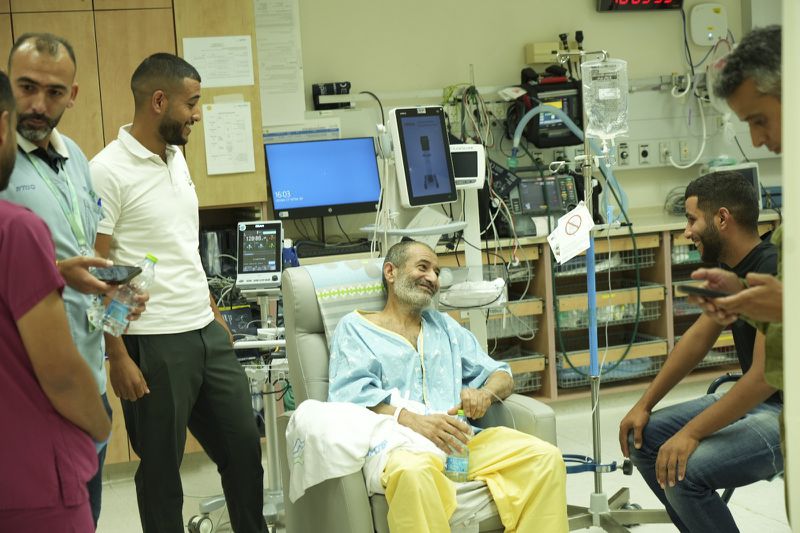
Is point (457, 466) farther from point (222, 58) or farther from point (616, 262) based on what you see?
point (616, 262)

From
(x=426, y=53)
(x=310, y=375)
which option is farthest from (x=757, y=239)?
(x=426, y=53)

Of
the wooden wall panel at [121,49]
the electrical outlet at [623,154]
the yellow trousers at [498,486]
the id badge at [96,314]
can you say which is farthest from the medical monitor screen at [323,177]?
the id badge at [96,314]

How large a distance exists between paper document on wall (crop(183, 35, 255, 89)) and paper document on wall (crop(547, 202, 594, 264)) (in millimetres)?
1854

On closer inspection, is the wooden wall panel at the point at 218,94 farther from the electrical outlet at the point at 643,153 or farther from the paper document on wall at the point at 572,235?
the electrical outlet at the point at 643,153

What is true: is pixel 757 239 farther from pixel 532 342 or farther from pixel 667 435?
pixel 532 342

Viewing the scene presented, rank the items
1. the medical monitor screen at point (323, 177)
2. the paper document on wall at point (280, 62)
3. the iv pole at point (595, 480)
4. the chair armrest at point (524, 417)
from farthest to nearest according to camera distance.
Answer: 1. the paper document on wall at point (280, 62)
2. the medical monitor screen at point (323, 177)
3. the iv pole at point (595, 480)
4. the chair armrest at point (524, 417)

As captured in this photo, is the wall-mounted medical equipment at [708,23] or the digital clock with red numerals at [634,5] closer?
the digital clock with red numerals at [634,5]

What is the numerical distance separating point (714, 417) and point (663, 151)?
3.32 meters

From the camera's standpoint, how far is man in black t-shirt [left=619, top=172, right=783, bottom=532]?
2.59 metres

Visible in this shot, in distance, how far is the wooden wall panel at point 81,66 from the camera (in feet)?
13.3

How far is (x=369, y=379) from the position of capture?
2908mm

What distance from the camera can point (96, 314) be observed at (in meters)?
2.13

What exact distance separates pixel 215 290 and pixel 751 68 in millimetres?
2976

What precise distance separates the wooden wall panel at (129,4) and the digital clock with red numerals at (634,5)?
2632mm
